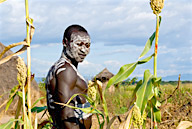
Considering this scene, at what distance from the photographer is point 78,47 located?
231 cm

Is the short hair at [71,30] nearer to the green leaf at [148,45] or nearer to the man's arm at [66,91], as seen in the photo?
the man's arm at [66,91]

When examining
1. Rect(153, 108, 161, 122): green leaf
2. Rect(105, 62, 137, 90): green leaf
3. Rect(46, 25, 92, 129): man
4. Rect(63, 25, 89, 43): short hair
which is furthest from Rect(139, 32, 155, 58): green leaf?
Rect(63, 25, 89, 43): short hair

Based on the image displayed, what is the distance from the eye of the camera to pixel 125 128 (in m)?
1.42

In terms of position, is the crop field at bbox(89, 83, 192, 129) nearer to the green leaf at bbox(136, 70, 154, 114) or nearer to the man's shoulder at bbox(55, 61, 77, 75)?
the man's shoulder at bbox(55, 61, 77, 75)

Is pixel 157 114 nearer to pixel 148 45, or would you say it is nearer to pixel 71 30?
pixel 148 45

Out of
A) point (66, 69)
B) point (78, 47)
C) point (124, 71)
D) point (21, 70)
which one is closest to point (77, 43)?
point (78, 47)

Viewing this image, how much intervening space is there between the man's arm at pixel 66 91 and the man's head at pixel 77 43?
169mm

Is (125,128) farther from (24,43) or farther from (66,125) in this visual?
(66,125)

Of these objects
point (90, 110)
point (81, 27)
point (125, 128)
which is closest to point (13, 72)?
point (81, 27)

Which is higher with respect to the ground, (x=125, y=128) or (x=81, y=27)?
(x=81, y=27)

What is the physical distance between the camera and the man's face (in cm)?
231

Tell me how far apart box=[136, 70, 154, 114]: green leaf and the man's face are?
0.81 metres

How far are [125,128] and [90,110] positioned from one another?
0.46 m

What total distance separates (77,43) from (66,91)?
43cm
